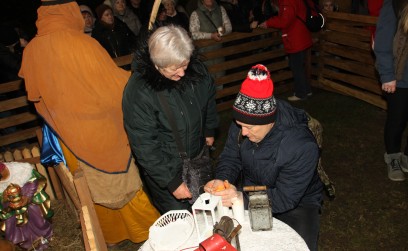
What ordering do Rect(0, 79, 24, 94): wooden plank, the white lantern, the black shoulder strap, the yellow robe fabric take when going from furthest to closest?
1. Rect(0, 79, 24, 94): wooden plank
2. the yellow robe fabric
3. the black shoulder strap
4. the white lantern

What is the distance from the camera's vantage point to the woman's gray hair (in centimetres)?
278

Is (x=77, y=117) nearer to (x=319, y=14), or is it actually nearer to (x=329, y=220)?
(x=329, y=220)

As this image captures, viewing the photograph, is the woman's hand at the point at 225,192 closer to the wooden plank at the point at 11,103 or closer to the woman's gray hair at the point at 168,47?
the woman's gray hair at the point at 168,47

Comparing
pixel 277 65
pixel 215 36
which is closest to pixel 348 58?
pixel 277 65

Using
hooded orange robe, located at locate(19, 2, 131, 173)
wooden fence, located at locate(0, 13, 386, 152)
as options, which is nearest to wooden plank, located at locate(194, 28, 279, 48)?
wooden fence, located at locate(0, 13, 386, 152)

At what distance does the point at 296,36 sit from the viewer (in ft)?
21.5

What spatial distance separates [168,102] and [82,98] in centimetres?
74

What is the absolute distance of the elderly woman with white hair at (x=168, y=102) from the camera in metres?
2.84

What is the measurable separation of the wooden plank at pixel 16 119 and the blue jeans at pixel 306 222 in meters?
4.27

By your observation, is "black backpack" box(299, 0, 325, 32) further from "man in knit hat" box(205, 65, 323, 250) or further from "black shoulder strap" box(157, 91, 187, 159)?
"black shoulder strap" box(157, 91, 187, 159)

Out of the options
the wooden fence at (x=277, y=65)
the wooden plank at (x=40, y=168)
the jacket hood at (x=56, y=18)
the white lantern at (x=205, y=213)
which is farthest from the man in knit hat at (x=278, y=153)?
the wooden fence at (x=277, y=65)

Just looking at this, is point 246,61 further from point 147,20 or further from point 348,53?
point 147,20

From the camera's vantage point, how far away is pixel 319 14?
6.45 meters

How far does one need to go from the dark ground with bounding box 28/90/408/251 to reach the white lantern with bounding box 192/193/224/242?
1793mm
